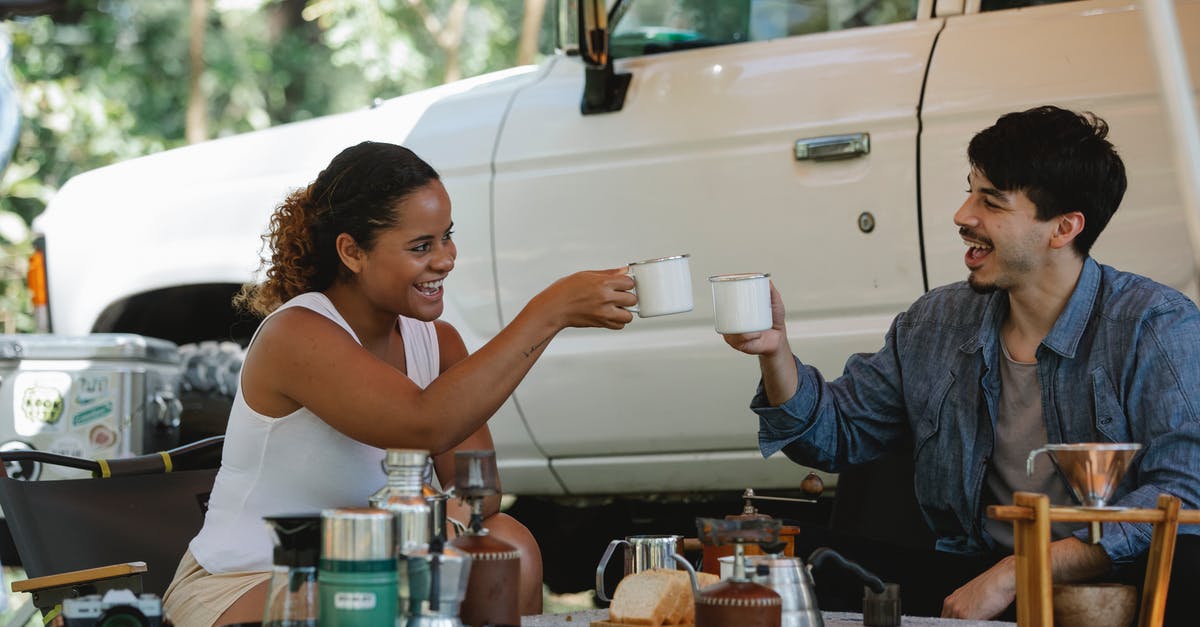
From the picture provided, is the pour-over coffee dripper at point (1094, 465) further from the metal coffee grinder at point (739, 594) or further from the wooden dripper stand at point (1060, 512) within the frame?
the metal coffee grinder at point (739, 594)

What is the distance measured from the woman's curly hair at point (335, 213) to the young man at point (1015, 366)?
724 mm

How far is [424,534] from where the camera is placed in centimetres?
174

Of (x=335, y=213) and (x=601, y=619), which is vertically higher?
(x=335, y=213)

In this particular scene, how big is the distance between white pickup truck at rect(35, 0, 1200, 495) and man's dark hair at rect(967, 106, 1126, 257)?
688 mm

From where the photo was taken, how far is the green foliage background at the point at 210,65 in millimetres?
12086

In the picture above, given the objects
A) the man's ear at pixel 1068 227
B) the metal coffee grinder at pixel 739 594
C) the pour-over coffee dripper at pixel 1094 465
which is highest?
the man's ear at pixel 1068 227

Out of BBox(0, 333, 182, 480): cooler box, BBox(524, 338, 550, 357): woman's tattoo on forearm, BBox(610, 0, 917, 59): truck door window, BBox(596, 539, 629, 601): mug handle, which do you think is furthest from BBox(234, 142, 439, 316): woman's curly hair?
BBox(0, 333, 182, 480): cooler box

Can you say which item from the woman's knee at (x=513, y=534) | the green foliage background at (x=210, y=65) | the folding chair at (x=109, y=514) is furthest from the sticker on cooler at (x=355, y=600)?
the green foliage background at (x=210, y=65)

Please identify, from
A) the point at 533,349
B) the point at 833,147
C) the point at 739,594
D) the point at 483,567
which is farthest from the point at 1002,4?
the point at 483,567

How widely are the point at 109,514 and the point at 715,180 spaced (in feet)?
6.02

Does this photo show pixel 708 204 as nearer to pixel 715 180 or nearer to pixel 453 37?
pixel 715 180

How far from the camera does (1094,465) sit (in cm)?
206

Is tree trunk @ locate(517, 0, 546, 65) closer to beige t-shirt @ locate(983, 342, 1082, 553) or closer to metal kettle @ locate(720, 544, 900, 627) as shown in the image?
beige t-shirt @ locate(983, 342, 1082, 553)

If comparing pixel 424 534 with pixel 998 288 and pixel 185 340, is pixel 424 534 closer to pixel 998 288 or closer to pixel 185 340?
pixel 998 288
